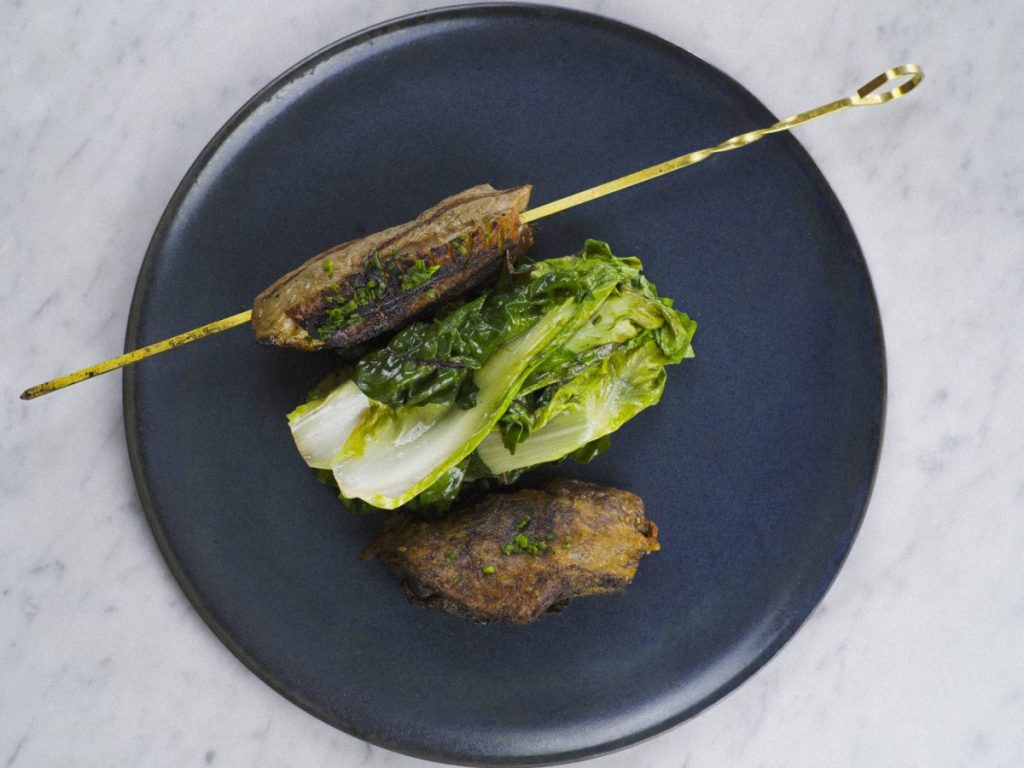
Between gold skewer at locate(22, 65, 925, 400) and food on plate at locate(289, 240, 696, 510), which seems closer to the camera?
gold skewer at locate(22, 65, 925, 400)

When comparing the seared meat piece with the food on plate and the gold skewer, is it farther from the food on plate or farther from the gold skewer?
the gold skewer

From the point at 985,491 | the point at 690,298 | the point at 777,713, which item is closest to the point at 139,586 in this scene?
the point at 690,298

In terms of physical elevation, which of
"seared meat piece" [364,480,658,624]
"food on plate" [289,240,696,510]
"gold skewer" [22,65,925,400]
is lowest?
"seared meat piece" [364,480,658,624]

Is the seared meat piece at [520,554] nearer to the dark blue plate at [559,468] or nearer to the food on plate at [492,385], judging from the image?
the food on plate at [492,385]

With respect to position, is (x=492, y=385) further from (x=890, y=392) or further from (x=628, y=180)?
(x=890, y=392)

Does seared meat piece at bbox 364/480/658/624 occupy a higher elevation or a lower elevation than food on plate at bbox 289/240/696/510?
lower

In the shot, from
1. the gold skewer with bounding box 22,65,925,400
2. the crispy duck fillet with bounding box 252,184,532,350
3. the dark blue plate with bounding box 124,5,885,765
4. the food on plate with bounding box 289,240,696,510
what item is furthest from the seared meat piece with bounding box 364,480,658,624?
the gold skewer with bounding box 22,65,925,400

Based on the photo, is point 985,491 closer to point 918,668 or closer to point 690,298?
point 918,668

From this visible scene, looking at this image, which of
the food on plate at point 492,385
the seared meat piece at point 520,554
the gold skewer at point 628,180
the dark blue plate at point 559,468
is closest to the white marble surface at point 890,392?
the dark blue plate at point 559,468
